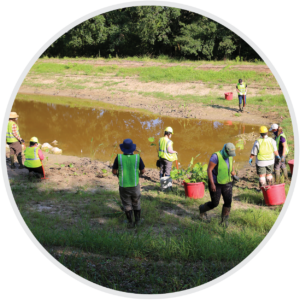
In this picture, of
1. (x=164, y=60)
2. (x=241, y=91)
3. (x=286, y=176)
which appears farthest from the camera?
(x=164, y=60)

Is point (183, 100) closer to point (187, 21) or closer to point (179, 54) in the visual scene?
point (187, 21)

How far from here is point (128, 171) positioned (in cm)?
543

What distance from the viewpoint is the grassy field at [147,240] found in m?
4.37

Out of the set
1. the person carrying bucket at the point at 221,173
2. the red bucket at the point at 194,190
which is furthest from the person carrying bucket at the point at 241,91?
the person carrying bucket at the point at 221,173

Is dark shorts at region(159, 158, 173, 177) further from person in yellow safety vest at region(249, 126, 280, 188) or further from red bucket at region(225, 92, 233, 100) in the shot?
red bucket at region(225, 92, 233, 100)

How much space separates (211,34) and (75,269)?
17.0 meters

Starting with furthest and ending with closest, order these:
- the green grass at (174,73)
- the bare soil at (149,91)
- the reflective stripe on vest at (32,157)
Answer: the green grass at (174,73) → the bare soil at (149,91) → the reflective stripe on vest at (32,157)

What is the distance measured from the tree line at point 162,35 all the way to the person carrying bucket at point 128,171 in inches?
417

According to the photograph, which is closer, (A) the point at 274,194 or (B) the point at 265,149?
(A) the point at 274,194

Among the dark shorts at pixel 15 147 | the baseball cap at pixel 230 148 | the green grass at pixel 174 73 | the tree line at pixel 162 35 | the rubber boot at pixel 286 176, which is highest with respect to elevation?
the tree line at pixel 162 35

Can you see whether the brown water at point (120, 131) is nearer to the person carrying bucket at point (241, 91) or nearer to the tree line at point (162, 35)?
the person carrying bucket at point (241, 91)

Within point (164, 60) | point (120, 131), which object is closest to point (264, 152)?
point (120, 131)

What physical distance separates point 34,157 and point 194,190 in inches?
160

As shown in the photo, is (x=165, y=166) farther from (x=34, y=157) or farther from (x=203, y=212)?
(x=34, y=157)
